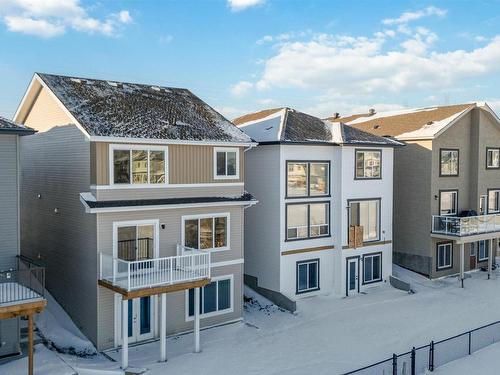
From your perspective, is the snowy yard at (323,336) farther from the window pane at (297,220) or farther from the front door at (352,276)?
the window pane at (297,220)

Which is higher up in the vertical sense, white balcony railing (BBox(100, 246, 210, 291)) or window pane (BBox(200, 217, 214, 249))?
window pane (BBox(200, 217, 214, 249))

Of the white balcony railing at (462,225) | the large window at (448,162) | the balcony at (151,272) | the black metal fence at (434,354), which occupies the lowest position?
the black metal fence at (434,354)

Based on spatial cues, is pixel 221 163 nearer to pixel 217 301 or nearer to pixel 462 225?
pixel 217 301

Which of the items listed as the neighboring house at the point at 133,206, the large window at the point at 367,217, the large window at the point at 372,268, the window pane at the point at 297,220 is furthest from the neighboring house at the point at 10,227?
the large window at the point at 372,268

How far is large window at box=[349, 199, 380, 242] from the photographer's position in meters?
25.5

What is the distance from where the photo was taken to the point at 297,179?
78.3ft

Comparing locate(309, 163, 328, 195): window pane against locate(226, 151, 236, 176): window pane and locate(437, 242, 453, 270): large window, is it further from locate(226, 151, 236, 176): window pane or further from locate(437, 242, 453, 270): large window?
locate(437, 242, 453, 270): large window

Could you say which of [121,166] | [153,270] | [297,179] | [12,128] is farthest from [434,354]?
[12,128]

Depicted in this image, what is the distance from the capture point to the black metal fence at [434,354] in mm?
15023

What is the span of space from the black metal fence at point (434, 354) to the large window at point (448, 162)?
1184cm

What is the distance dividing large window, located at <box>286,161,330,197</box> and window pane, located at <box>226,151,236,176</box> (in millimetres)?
3372

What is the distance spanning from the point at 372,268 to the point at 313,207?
16.7 feet

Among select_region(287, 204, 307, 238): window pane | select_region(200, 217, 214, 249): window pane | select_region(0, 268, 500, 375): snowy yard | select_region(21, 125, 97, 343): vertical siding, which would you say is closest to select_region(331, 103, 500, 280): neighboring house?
select_region(0, 268, 500, 375): snowy yard

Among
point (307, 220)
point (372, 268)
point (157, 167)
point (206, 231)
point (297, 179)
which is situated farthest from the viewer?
point (372, 268)
